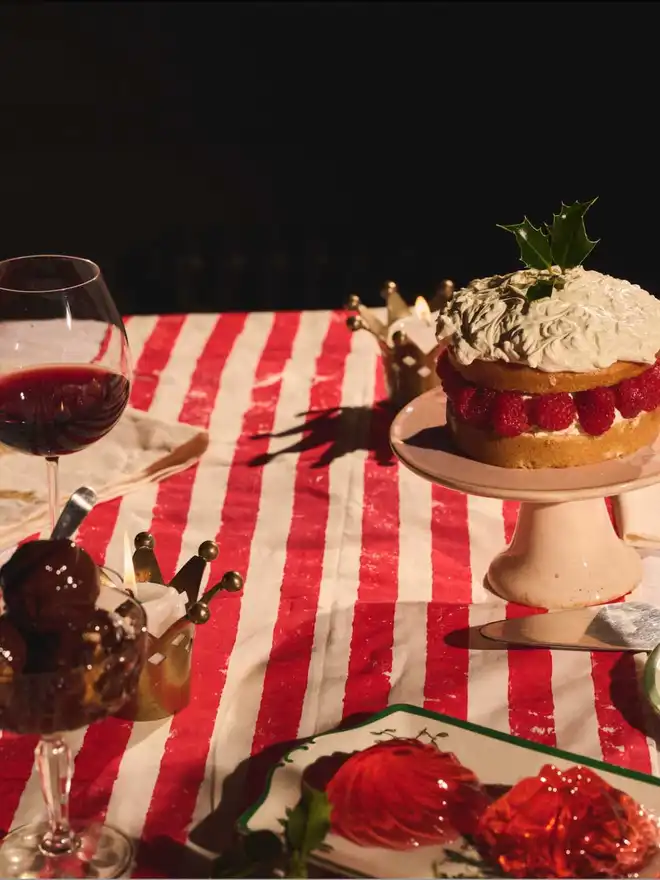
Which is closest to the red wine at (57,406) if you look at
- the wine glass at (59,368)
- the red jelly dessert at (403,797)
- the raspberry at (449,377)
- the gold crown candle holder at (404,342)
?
the wine glass at (59,368)

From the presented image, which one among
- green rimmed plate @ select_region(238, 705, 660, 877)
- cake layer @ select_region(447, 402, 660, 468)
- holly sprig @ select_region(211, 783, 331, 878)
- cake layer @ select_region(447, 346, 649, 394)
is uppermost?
cake layer @ select_region(447, 346, 649, 394)

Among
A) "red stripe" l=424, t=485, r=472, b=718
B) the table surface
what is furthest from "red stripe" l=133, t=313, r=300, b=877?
"red stripe" l=424, t=485, r=472, b=718

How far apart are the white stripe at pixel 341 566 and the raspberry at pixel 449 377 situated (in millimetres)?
231

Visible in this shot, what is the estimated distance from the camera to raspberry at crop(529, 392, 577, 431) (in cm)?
135

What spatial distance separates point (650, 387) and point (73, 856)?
2.52ft

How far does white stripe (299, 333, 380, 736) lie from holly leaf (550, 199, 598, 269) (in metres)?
0.42

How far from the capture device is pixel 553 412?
4.42 ft

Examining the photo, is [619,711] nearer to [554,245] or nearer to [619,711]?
[619,711]

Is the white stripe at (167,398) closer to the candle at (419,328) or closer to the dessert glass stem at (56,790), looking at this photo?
the candle at (419,328)

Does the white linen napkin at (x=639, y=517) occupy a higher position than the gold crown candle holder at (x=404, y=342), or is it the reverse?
the gold crown candle holder at (x=404, y=342)

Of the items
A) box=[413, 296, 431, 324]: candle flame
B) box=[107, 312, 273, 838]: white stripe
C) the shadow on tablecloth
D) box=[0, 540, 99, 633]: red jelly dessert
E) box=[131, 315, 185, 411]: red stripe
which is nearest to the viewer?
box=[0, 540, 99, 633]: red jelly dessert

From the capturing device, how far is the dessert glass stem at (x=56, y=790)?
951 mm

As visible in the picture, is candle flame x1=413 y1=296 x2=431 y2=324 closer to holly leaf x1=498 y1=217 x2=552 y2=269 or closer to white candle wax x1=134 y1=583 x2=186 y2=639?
holly leaf x1=498 y1=217 x2=552 y2=269

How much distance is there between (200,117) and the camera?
3828 mm
